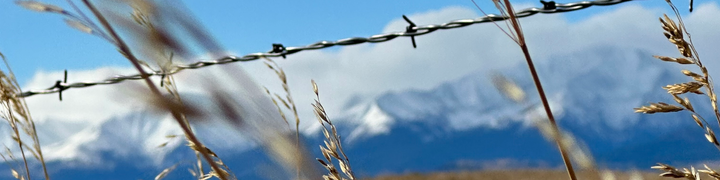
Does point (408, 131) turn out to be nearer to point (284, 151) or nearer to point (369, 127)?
point (369, 127)

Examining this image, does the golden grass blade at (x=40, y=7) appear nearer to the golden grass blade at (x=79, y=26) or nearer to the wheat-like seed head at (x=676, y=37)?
the golden grass blade at (x=79, y=26)

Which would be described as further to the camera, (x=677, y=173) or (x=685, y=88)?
(x=685, y=88)

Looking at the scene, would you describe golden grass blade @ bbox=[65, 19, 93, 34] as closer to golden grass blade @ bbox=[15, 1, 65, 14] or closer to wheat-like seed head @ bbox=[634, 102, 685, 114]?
golden grass blade @ bbox=[15, 1, 65, 14]

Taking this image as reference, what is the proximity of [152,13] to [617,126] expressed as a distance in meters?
180

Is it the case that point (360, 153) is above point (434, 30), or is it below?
above

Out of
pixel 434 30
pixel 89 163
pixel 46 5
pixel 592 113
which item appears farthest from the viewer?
pixel 89 163

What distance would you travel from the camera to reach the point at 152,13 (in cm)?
62

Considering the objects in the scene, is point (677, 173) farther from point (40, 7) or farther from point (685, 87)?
point (40, 7)

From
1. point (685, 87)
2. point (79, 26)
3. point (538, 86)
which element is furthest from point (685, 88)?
point (79, 26)

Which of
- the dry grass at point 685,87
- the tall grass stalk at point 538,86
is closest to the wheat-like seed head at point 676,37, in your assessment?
the dry grass at point 685,87

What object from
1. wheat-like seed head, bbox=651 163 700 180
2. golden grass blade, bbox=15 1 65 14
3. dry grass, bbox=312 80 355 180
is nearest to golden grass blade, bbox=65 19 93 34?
golden grass blade, bbox=15 1 65 14

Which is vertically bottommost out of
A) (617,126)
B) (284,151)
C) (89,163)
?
(284,151)

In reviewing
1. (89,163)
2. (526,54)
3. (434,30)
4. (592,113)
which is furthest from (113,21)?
(89,163)

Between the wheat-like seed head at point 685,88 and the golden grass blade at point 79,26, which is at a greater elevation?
the golden grass blade at point 79,26
